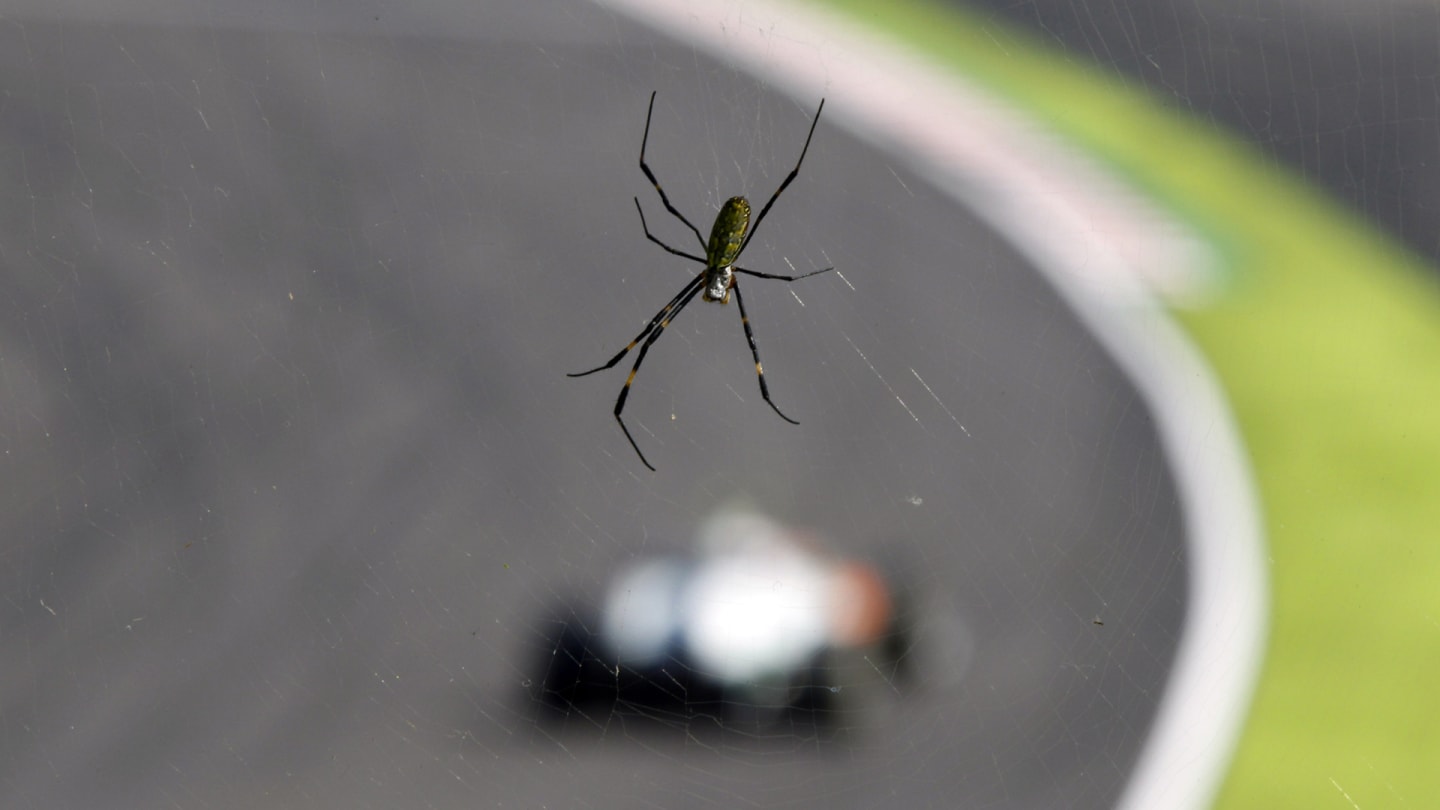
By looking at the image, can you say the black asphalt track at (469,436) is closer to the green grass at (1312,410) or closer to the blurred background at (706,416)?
the blurred background at (706,416)

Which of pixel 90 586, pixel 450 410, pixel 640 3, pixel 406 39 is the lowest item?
pixel 90 586

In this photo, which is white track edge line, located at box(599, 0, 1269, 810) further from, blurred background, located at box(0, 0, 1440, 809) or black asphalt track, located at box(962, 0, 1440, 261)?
black asphalt track, located at box(962, 0, 1440, 261)

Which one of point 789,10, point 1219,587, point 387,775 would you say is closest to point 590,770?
point 387,775

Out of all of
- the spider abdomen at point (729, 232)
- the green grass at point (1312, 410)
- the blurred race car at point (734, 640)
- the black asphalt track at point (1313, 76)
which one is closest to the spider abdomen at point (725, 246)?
the spider abdomen at point (729, 232)

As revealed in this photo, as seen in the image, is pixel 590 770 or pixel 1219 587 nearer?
pixel 590 770

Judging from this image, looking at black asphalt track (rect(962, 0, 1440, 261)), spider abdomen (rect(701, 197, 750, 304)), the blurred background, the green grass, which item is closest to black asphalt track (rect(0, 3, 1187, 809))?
the blurred background

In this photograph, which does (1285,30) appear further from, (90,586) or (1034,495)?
(90,586)
